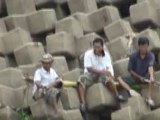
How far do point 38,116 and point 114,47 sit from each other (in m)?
1.77

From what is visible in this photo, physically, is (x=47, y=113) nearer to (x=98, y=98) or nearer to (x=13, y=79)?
(x=98, y=98)

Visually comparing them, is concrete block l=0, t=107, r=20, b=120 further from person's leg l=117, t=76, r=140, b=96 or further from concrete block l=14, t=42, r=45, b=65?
person's leg l=117, t=76, r=140, b=96

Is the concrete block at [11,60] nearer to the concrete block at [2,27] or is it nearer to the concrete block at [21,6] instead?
the concrete block at [2,27]

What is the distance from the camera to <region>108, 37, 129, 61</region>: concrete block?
10.8 metres

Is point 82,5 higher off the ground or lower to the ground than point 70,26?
higher

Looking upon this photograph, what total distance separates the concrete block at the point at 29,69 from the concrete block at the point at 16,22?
137 cm

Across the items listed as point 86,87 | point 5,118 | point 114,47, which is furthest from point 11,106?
point 114,47

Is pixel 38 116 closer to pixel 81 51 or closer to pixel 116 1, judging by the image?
pixel 81 51

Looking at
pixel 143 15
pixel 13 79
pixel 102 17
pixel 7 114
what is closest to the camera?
pixel 7 114

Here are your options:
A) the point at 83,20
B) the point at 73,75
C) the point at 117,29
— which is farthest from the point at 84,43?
the point at 73,75

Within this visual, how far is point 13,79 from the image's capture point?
34.7 ft

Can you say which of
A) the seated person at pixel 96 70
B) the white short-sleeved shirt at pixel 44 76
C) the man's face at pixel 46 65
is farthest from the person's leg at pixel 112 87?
the man's face at pixel 46 65

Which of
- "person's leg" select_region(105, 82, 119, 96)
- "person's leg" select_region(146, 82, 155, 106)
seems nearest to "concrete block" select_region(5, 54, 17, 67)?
"person's leg" select_region(105, 82, 119, 96)

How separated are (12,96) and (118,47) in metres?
1.73
